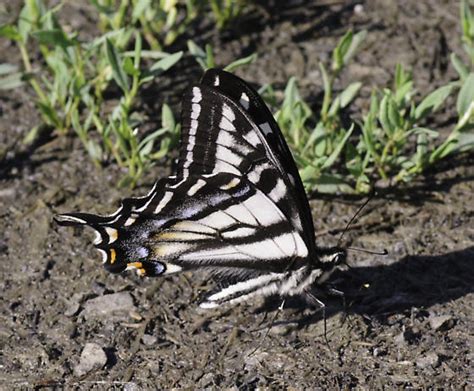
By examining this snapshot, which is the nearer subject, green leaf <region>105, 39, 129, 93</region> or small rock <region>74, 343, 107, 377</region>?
small rock <region>74, 343, 107, 377</region>

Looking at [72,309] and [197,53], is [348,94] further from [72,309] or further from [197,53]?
[72,309]

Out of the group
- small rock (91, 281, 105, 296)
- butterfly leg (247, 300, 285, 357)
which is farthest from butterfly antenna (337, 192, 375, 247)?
small rock (91, 281, 105, 296)

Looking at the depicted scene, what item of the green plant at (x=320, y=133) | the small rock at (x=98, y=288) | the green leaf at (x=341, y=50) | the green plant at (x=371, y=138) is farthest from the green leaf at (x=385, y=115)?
the small rock at (x=98, y=288)

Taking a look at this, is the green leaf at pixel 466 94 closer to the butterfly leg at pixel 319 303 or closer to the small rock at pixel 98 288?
the butterfly leg at pixel 319 303

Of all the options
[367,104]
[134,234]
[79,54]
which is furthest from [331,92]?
[134,234]

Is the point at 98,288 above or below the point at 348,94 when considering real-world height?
below

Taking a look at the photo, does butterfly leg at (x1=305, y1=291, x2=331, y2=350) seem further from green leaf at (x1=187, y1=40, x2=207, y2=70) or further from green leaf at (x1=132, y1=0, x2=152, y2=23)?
green leaf at (x1=132, y1=0, x2=152, y2=23)

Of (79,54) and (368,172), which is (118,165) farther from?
(368,172)

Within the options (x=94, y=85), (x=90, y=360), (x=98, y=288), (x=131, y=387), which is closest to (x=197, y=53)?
(x=94, y=85)
